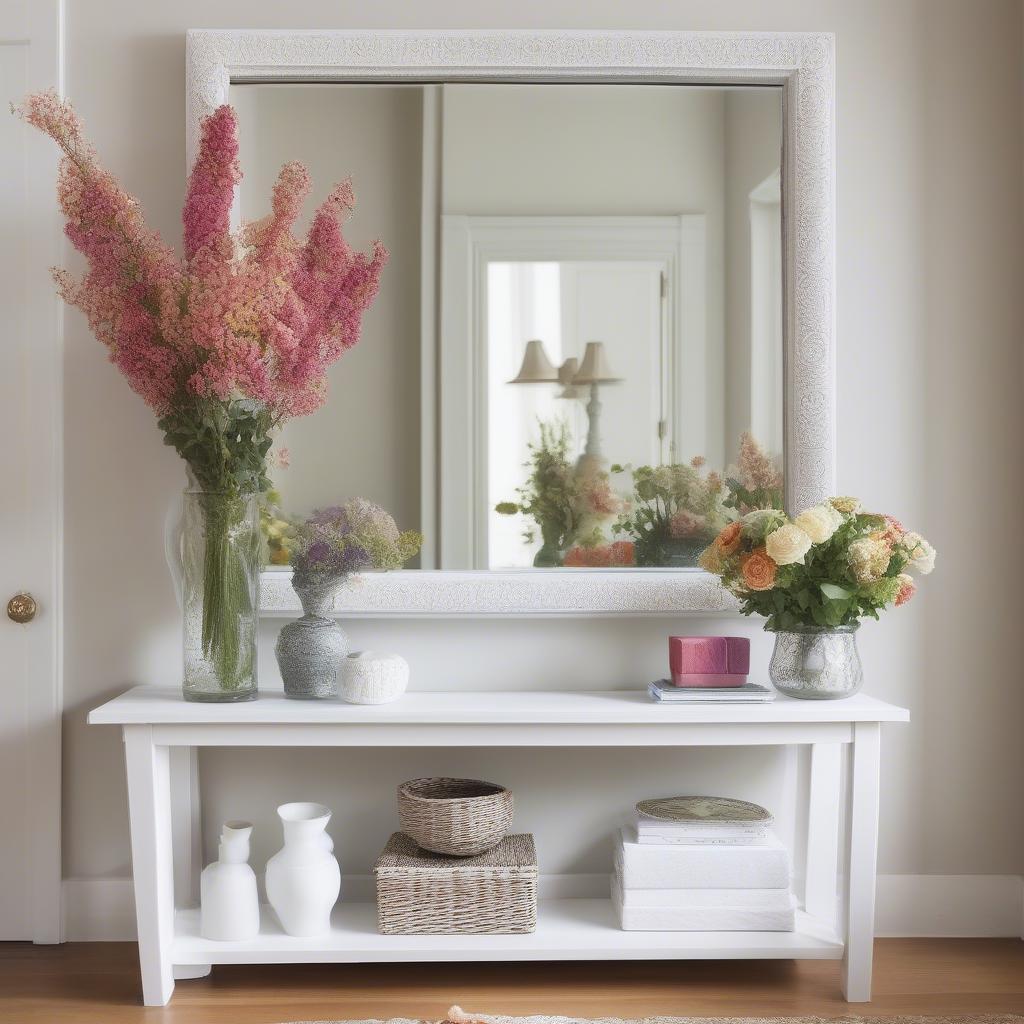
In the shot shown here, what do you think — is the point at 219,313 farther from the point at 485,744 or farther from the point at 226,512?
the point at 485,744

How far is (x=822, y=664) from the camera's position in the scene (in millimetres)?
2104

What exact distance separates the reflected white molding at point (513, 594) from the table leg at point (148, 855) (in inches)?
16.6

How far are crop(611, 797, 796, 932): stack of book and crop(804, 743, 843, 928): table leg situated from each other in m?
0.21

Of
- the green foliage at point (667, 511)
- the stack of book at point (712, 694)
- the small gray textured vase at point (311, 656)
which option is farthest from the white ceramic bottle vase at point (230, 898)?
the green foliage at point (667, 511)

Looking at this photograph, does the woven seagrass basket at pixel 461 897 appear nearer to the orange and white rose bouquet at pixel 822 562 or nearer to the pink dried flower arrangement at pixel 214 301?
the orange and white rose bouquet at pixel 822 562

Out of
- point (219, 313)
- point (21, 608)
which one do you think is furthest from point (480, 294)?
point (21, 608)

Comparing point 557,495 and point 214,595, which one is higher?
point 557,495

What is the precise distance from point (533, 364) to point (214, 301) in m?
0.71

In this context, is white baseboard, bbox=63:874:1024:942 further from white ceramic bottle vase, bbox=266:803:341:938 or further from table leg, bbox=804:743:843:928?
white ceramic bottle vase, bbox=266:803:341:938

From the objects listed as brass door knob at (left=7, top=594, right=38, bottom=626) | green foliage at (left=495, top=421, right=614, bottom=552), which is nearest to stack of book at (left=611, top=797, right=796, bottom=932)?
green foliage at (left=495, top=421, right=614, bottom=552)

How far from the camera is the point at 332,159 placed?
234 cm

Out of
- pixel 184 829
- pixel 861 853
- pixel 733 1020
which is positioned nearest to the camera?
pixel 733 1020

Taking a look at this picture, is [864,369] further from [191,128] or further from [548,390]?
[191,128]

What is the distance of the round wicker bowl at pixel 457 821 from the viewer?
2.08 metres
